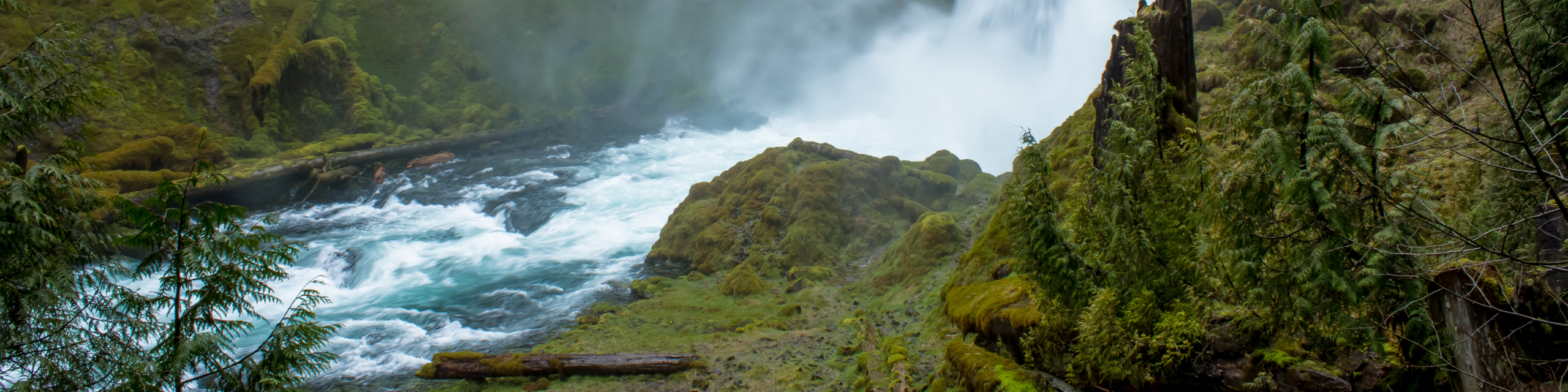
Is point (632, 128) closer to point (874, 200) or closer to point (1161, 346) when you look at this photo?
point (874, 200)

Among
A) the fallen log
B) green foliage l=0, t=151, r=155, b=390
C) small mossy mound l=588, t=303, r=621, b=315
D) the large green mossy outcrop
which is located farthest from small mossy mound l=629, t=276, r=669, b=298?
green foliage l=0, t=151, r=155, b=390

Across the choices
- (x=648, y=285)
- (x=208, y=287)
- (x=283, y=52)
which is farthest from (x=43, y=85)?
(x=283, y=52)

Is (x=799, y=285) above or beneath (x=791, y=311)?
above

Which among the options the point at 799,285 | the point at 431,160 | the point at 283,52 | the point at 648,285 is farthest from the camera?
the point at 431,160

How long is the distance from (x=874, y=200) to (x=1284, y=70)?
13.2 meters

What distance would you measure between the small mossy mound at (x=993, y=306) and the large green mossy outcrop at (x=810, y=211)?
4319 millimetres

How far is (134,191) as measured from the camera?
1858 centimetres

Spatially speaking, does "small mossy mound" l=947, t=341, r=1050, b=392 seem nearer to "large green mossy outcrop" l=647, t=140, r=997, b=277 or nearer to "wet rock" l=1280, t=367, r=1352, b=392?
"wet rock" l=1280, t=367, r=1352, b=392

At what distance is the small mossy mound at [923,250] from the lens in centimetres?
1235

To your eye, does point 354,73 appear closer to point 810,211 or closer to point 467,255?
point 467,255

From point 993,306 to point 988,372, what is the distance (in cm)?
133

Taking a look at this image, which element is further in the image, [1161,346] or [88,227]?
[1161,346]

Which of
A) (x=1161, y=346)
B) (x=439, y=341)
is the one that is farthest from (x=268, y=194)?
(x=1161, y=346)

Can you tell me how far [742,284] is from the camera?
43.6ft
